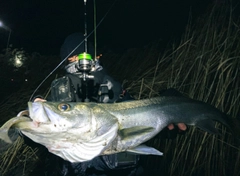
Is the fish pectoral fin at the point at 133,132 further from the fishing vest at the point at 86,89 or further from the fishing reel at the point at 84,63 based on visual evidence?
the fishing reel at the point at 84,63

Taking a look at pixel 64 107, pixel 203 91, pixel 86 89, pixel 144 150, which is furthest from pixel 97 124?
pixel 203 91

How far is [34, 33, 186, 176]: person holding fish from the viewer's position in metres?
2.41

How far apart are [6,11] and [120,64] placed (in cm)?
1984

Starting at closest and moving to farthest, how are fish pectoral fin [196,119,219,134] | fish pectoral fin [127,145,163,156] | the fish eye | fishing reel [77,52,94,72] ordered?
the fish eye < fish pectoral fin [127,145,163,156] < fish pectoral fin [196,119,219,134] < fishing reel [77,52,94,72]

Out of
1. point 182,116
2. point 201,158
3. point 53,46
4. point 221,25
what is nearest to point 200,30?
point 221,25

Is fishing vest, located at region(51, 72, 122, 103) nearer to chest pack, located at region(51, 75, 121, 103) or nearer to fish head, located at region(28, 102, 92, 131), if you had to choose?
chest pack, located at region(51, 75, 121, 103)

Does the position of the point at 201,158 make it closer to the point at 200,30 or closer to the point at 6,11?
the point at 200,30

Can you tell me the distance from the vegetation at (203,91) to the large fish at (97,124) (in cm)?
111

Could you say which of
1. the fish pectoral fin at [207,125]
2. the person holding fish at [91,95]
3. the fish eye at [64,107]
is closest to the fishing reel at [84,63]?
the person holding fish at [91,95]

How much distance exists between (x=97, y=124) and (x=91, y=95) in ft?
2.99

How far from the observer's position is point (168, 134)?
8.66 ft

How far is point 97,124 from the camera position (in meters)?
1.93

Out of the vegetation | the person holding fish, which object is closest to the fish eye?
the person holding fish

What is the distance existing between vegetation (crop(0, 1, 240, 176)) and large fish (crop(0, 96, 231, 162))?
3.63 feet
